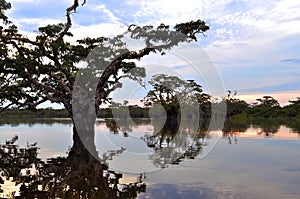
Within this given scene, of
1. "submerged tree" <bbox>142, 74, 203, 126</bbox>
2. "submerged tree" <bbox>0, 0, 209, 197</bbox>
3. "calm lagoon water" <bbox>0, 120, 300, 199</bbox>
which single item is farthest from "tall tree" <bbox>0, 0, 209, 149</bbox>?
"submerged tree" <bbox>142, 74, 203, 126</bbox>

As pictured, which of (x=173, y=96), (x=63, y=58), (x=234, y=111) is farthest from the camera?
(x=234, y=111)

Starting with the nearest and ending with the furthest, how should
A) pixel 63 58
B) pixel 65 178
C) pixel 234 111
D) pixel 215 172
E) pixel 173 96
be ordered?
pixel 65 178, pixel 215 172, pixel 63 58, pixel 173 96, pixel 234 111

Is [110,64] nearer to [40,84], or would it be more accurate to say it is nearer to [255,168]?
Answer: [40,84]

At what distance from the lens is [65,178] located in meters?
10.6

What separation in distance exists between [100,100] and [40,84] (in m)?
4.28

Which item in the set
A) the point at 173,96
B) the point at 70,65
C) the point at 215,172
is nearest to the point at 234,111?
the point at 173,96

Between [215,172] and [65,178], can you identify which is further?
[215,172]

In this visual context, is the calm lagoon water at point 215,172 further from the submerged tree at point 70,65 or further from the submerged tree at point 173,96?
the submerged tree at point 173,96

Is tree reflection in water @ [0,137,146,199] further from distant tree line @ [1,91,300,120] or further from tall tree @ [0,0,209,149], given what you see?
distant tree line @ [1,91,300,120]

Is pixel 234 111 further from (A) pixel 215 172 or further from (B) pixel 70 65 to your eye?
(A) pixel 215 172

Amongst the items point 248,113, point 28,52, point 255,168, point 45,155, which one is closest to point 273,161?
Result: point 255,168

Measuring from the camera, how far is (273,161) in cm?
1452

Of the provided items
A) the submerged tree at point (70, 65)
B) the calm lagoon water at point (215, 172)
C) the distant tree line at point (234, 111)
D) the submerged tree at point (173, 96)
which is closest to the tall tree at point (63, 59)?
the submerged tree at point (70, 65)

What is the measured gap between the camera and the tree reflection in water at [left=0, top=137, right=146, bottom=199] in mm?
8656
